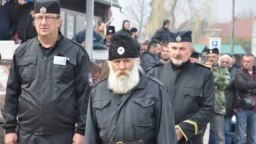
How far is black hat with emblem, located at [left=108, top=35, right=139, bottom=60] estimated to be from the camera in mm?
3727

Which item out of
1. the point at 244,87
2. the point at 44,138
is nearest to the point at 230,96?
the point at 244,87

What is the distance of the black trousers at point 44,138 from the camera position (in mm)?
4250

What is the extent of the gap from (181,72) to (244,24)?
31924mm

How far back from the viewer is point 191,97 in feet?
15.7

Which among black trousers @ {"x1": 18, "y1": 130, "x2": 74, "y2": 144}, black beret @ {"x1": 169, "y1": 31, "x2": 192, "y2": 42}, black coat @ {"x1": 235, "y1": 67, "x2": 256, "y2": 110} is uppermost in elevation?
black beret @ {"x1": 169, "y1": 31, "x2": 192, "y2": 42}

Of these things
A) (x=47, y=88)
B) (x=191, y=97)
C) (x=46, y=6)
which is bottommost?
(x=191, y=97)

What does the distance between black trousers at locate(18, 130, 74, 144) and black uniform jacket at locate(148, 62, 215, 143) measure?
3.57ft

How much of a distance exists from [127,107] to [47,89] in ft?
2.98

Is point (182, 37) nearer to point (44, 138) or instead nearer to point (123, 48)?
point (123, 48)

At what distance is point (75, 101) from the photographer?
4.33 meters

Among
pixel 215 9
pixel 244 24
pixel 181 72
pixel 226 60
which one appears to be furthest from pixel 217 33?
pixel 181 72

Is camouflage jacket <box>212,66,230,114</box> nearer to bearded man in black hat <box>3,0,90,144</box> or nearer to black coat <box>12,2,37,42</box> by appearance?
black coat <box>12,2,37,42</box>

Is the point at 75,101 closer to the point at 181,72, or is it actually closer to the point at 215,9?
the point at 181,72

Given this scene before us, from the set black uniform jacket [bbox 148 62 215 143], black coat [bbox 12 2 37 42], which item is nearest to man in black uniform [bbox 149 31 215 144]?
black uniform jacket [bbox 148 62 215 143]
